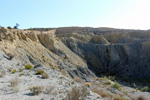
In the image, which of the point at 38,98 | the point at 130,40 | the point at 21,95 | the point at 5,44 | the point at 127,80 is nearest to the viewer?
the point at 38,98

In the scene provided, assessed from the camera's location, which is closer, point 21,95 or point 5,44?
point 21,95

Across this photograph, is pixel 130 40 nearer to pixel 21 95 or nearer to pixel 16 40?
pixel 16 40

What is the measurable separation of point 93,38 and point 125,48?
1205cm

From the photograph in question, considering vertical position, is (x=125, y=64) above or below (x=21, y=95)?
below

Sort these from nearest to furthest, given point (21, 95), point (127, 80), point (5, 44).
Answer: point (21, 95) < point (5, 44) < point (127, 80)

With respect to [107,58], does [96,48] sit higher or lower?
higher

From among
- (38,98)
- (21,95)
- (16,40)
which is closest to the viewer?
(38,98)

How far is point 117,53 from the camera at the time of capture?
1693 inches

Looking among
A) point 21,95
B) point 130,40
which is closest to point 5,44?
point 21,95

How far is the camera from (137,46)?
43562mm

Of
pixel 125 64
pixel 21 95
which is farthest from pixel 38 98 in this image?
pixel 125 64

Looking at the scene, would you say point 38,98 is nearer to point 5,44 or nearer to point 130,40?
point 5,44

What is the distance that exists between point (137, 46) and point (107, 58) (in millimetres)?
10121

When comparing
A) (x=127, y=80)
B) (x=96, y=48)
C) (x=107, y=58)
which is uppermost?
(x=96, y=48)
